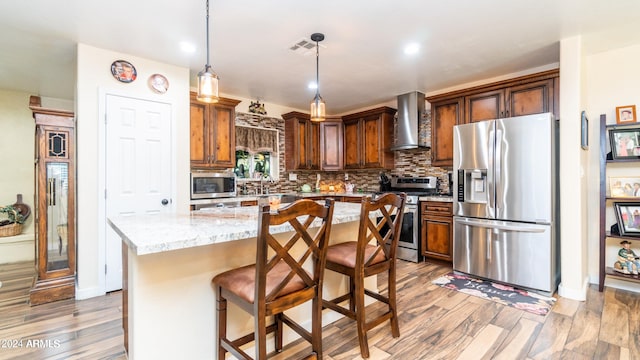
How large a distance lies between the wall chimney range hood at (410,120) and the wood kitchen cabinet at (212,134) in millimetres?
2569

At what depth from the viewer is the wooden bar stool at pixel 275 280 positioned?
4.52ft

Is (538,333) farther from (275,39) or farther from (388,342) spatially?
(275,39)

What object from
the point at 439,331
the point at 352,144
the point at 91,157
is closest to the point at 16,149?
the point at 91,157

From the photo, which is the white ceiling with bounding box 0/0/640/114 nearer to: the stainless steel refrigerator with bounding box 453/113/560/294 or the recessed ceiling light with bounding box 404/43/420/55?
the recessed ceiling light with bounding box 404/43/420/55

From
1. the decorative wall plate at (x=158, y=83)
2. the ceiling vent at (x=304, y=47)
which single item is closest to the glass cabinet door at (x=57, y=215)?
the decorative wall plate at (x=158, y=83)

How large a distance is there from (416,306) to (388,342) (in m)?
0.72

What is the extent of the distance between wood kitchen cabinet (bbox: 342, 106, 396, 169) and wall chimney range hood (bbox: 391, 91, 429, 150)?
329 millimetres

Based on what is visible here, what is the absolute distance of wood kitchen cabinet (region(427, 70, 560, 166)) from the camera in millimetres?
3352

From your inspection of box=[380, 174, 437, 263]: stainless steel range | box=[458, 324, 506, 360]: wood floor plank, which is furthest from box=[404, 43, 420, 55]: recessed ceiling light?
box=[458, 324, 506, 360]: wood floor plank

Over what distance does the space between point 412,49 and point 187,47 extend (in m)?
2.32

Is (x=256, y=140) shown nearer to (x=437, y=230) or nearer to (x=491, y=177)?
(x=437, y=230)

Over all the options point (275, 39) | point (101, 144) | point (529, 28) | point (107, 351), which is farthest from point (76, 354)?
point (529, 28)

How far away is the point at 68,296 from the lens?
116 inches

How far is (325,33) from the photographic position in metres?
2.78
